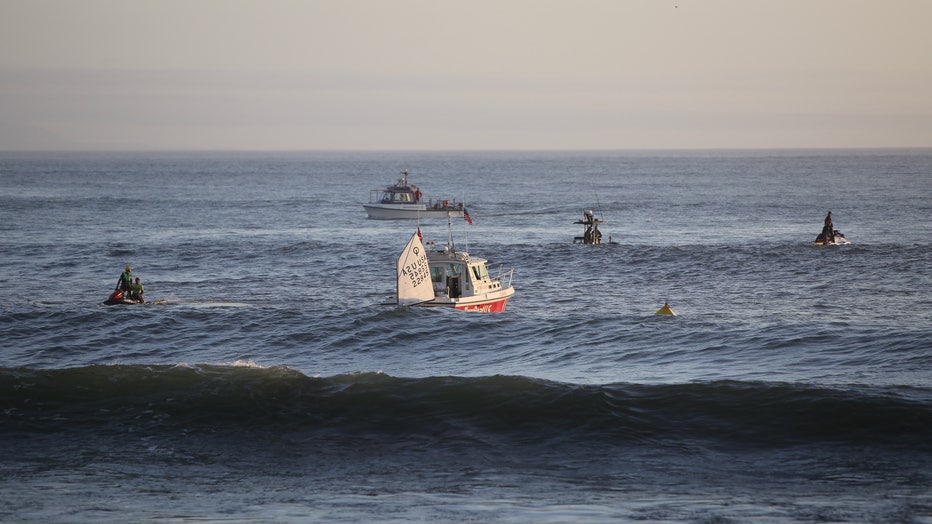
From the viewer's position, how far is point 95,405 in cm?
2258

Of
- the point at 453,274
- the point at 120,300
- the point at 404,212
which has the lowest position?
the point at 404,212

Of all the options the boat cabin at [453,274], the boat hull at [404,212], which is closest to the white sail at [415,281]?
the boat cabin at [453,274]

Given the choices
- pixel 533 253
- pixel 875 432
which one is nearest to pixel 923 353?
pixel 875 432

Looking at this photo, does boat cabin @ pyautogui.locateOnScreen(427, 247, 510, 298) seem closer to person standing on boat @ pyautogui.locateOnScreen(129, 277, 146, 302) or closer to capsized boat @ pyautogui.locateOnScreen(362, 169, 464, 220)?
person standing on boat @ pyautogui.locateOnScreen(129, 277, 146, 302)

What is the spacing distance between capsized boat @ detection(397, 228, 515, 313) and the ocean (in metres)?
0.74

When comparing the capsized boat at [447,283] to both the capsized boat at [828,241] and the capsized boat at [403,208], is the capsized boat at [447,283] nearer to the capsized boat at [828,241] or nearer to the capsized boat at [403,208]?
the capsized boat at [828,241]

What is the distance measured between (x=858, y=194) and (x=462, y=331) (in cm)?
10053

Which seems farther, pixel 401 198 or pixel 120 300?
pixel 401 198

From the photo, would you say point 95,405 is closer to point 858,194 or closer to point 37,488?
point 37,488

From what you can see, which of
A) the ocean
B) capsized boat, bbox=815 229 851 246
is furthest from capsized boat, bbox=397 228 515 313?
capsized boat, bbox=815 229 851 246

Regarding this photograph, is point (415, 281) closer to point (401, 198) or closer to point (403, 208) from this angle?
point (403, 208)

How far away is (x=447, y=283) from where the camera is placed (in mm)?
36250

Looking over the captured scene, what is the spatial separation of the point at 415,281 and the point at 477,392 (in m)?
12.8

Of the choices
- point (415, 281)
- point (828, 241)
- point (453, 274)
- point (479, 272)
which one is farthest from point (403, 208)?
point (415, 281)
